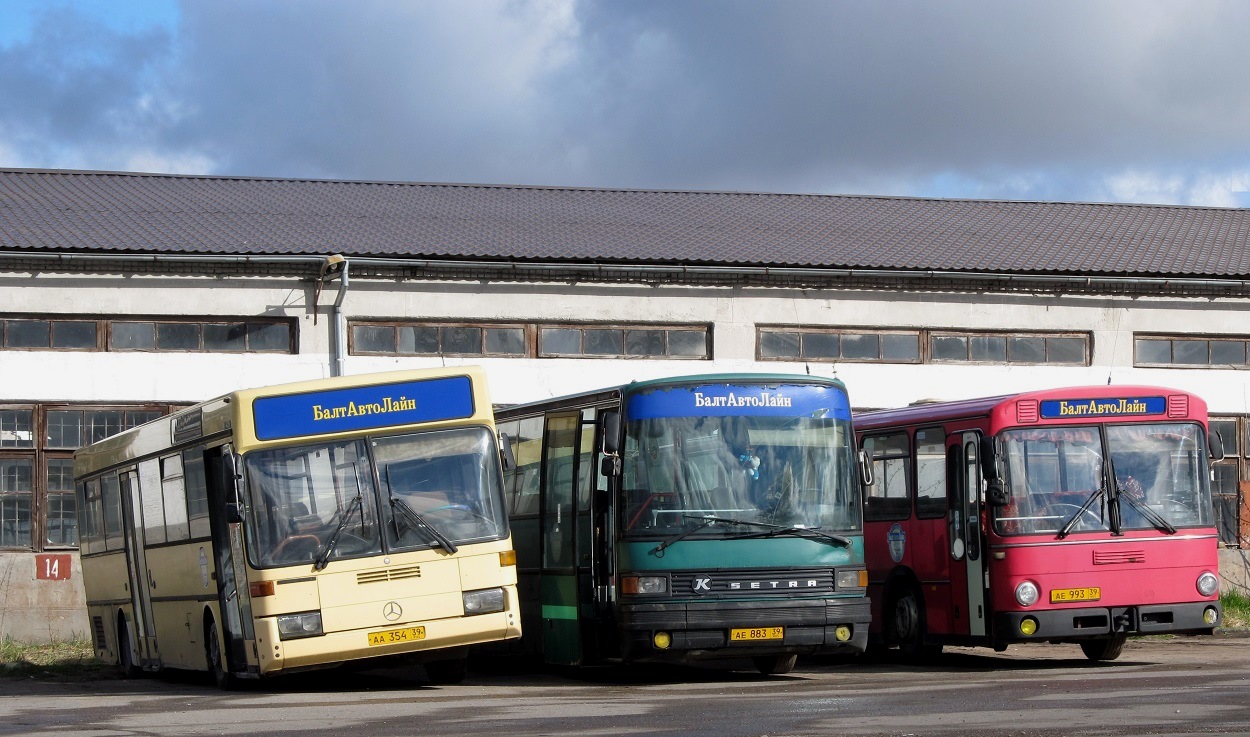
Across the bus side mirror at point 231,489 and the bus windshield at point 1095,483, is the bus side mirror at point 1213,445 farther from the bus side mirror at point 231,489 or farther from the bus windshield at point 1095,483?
the bus side mirror at point 231,489

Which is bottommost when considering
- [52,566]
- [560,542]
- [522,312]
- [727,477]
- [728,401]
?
[52,566]

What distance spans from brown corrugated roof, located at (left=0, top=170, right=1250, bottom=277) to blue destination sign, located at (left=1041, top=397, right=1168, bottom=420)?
421 inches

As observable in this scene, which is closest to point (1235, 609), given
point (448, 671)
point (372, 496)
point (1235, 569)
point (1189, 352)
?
point (1235, 569)

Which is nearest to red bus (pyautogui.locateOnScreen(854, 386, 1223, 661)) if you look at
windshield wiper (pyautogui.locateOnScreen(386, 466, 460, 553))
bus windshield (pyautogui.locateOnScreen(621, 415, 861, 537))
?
bus windshield (pyautogui.locateOnScreen(621, 415, 861, 537))

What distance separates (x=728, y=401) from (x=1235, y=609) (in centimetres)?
1297

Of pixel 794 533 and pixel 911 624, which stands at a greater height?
pixel 794 533

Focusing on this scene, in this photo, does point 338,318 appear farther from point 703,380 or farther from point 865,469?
point 865,469

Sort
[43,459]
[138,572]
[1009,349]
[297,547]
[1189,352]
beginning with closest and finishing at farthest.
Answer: [297,547]
[138,572]
[43,459]
[1009,349]
[1189,352]

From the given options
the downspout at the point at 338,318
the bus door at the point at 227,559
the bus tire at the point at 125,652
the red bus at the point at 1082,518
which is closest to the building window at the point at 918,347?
the downspout at the point at 338,318

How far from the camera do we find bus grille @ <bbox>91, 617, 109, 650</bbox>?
21047mm

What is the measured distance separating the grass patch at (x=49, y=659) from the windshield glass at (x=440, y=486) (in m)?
7.67

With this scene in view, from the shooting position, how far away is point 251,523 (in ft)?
49.4

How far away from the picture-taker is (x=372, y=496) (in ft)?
50.2

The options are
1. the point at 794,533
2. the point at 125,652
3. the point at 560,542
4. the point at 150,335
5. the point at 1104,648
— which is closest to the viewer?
the point at 794,533
